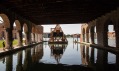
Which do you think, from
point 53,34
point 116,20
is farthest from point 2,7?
point 53,34

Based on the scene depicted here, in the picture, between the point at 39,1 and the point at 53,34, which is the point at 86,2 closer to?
the point at 39,1

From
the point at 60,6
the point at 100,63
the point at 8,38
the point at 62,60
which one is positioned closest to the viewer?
the point at 100,63

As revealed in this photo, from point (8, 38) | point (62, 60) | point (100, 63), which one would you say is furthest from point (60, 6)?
point (8, 38)

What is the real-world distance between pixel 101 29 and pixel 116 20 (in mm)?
6826

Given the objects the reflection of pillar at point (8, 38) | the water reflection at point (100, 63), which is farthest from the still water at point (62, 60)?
the reflection of pillar at point (8, 38)

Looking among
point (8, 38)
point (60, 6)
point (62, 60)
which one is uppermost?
point (60, 6)

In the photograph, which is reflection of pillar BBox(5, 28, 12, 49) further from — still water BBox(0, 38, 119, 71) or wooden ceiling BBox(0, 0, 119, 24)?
still water BBox(0, 38, 119, 71)

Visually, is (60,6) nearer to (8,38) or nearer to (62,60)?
(62,60)

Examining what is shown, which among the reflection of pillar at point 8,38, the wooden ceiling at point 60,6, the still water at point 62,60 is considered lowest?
the still water at point 62,60

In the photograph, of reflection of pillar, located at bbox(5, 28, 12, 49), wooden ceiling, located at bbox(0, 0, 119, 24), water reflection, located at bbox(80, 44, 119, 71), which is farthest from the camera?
reflection of pillar, located at bbox(5, 28, 12, 49)

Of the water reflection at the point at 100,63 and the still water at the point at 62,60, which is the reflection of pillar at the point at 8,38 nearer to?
the still water at the point at 62,60

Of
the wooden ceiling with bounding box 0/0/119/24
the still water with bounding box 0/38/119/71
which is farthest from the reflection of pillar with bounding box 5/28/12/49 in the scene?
the still water with bounding box 0/38/119/71

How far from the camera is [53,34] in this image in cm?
4362

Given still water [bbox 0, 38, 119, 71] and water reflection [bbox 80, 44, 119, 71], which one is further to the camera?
still water [bbox 0, 38, 119, 71]
